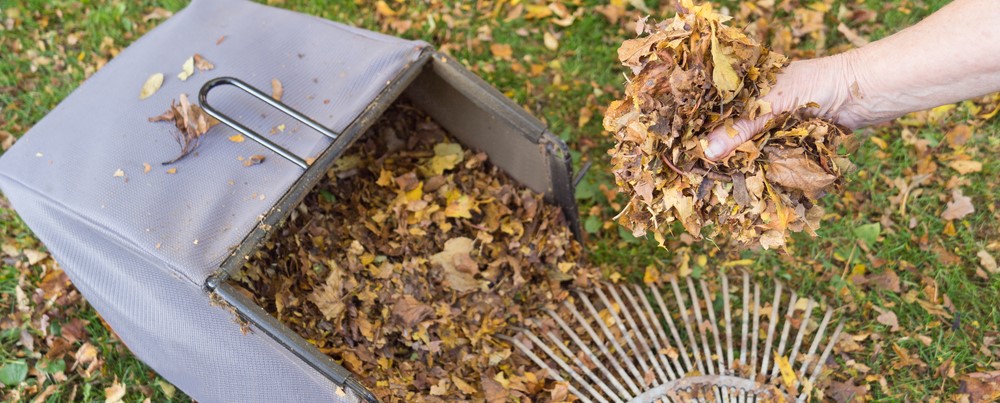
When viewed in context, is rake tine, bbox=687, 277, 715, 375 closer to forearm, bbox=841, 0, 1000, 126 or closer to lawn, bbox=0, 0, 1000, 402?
lawn, bbox=0, 0, 1000, 402

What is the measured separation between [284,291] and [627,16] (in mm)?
2170

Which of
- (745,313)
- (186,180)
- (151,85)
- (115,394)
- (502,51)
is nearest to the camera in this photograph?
(186,180)

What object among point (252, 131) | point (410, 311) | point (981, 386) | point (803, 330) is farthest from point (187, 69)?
point (981, 386)

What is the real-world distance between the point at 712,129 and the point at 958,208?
1756mm

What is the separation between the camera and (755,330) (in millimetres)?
2473

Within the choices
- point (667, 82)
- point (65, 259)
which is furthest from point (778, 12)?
point (65, 259)

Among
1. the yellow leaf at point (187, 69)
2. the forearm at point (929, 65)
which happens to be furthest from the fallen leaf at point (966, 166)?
the yellow leaf at point (187, 69)

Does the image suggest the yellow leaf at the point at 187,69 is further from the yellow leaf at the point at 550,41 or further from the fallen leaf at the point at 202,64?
the yellow leaf at the point at 550,41

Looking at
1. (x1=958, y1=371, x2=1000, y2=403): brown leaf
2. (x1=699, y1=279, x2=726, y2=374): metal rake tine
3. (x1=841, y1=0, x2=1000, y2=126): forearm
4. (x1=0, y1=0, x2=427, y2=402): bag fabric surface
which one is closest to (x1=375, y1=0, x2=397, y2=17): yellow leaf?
(x1=0, y1=0, x2=427, y2=402): bag fabric surface

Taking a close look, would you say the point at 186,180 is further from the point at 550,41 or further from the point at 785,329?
the point at 785,329

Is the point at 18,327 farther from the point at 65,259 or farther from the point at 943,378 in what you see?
the point at 943,378

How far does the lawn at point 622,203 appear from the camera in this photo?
261 centimetres

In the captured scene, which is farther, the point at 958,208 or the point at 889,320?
the point at 958,208

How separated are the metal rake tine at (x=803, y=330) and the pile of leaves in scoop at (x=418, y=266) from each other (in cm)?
80
